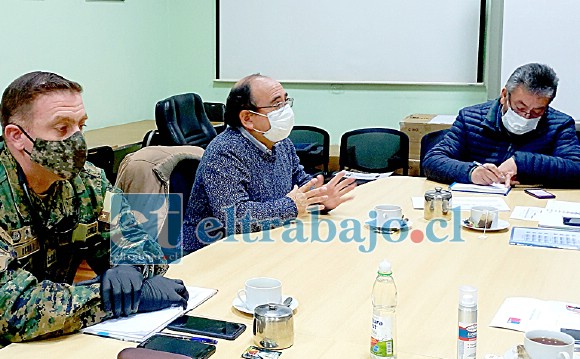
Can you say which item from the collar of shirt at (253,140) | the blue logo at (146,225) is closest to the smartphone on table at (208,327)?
the blue logo at (146,225)

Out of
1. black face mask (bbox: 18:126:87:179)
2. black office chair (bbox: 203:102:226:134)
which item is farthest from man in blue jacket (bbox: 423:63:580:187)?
black office chair (bbox: 203:102:226:134)

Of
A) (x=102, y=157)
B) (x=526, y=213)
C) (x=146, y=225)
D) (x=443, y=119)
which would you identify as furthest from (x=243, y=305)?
(x=443, y=119)

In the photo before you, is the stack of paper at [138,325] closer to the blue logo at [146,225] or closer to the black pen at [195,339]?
the black pen at [195,339]

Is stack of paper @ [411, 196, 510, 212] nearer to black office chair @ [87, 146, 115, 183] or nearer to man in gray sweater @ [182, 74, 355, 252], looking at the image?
man in gray sweater @ [182, 74, 355, 252]

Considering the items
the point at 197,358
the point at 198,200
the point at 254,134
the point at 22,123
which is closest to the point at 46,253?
the point at 22,123

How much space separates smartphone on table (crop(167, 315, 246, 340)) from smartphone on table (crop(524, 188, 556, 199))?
1860 millimetres

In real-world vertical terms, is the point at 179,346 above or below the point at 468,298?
below

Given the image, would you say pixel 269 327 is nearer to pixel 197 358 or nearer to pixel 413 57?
pixel 197 358

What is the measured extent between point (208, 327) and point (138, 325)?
16 centimetres

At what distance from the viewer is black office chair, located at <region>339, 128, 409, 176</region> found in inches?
167

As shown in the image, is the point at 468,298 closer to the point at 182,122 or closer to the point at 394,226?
the point at 394,226

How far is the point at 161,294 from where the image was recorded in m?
1.61

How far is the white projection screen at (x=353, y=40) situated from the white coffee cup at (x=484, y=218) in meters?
2.90

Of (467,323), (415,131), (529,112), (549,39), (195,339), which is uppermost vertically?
(549,39)
